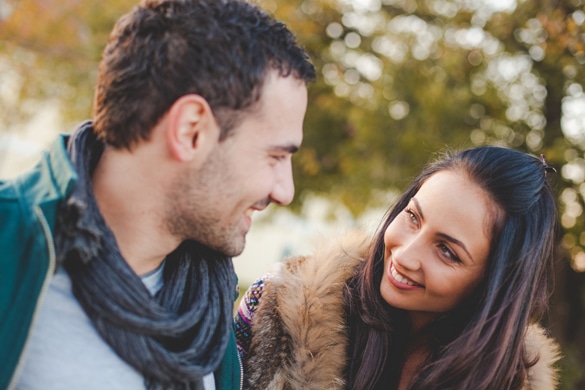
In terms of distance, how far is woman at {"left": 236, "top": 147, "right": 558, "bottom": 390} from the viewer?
227 cm

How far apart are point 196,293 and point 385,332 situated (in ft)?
2.65

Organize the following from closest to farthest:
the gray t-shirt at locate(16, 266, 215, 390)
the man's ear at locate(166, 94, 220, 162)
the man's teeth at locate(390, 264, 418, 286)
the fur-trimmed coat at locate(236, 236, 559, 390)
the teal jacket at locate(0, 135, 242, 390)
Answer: the teal jacket at locate(0, 135, 242, 390)
the gray t-shirt at locate(16, 266, 215, 390)
the man's ear at locate(166, 94, 220, 162)
the fur-trimmed coat at locate(236, 236, 559, 390)
the man's teeth at locate(390, 264, 418, 286)

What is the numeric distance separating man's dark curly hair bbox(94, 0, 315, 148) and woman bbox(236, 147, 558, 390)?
818mm

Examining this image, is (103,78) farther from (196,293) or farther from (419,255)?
(419,255)

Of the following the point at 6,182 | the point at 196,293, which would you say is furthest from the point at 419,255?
the point at 6,182

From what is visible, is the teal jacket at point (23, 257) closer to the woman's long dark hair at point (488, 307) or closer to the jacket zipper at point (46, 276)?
the jacket zipper at point (46, 276)

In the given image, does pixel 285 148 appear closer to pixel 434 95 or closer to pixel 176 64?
pixel 176 64

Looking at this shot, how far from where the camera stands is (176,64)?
→ 72.5 inches

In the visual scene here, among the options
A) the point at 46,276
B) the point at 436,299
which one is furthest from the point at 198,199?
the point at 436,299

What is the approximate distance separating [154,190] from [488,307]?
4.16 feet

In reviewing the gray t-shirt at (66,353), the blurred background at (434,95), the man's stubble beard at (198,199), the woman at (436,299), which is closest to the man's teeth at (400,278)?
the woman at (436,299)

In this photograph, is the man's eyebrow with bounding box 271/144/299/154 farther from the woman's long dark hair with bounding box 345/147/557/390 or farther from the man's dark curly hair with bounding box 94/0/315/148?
the woman's long dark hair with bounding box 345/147/557/390

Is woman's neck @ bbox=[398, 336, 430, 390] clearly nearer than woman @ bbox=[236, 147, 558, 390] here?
No

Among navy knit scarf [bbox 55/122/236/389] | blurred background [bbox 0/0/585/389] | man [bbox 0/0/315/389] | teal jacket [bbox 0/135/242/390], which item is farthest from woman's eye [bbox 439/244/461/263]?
blurred background [bbox 0/0/585/389]
